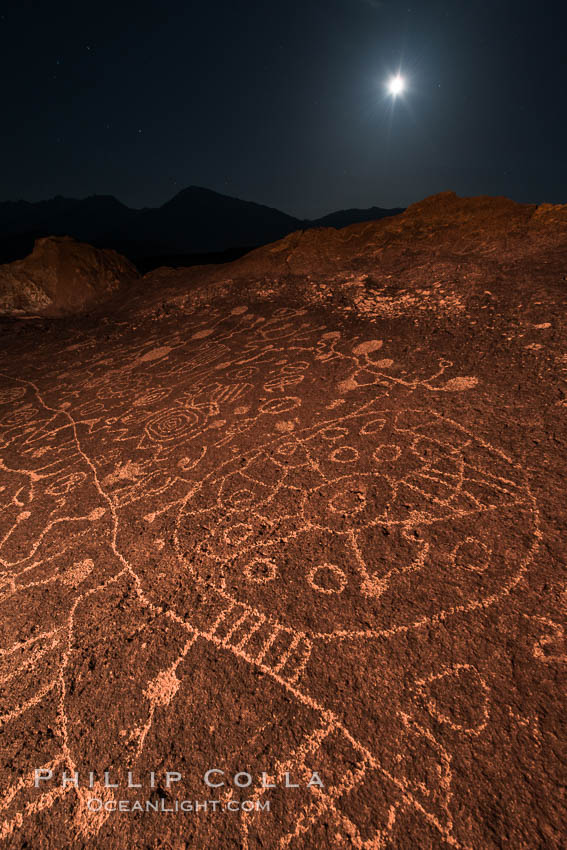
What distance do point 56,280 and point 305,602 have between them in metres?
6.79

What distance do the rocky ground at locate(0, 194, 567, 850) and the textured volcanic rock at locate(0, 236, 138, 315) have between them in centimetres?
391

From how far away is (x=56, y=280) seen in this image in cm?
609

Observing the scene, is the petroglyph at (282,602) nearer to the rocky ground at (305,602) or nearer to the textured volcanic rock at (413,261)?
the rocky ground at (305,602)

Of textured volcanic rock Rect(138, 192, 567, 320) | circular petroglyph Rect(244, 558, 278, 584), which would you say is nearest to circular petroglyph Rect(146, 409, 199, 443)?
circular petroglyph Rect(244, 558, 278, 584)

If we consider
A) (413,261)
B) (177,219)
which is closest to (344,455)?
(413,261)

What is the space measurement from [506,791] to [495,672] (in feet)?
0.78

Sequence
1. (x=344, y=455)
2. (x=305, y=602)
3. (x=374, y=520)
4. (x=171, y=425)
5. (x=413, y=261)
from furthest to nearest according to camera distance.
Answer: (x=413, y=261)
(x=171, y=425)
(x=344, y=455)
(x=374, y=520)
(x=305, y=602)

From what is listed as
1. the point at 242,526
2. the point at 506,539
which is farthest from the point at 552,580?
the point at 242,526

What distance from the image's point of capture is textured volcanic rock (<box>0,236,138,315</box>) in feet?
19.7

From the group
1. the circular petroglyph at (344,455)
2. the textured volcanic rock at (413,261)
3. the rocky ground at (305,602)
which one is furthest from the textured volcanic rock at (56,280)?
the circular petroglyph at (344,455)

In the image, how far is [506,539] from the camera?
130 cm

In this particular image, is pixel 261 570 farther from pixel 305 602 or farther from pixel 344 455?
pixel 344 455

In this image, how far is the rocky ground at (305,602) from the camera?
0.86m

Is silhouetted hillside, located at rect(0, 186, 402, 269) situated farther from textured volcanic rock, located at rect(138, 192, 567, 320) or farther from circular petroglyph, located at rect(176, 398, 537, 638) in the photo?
circular petroglyph, located at rect(176, 398, 537, 638)
